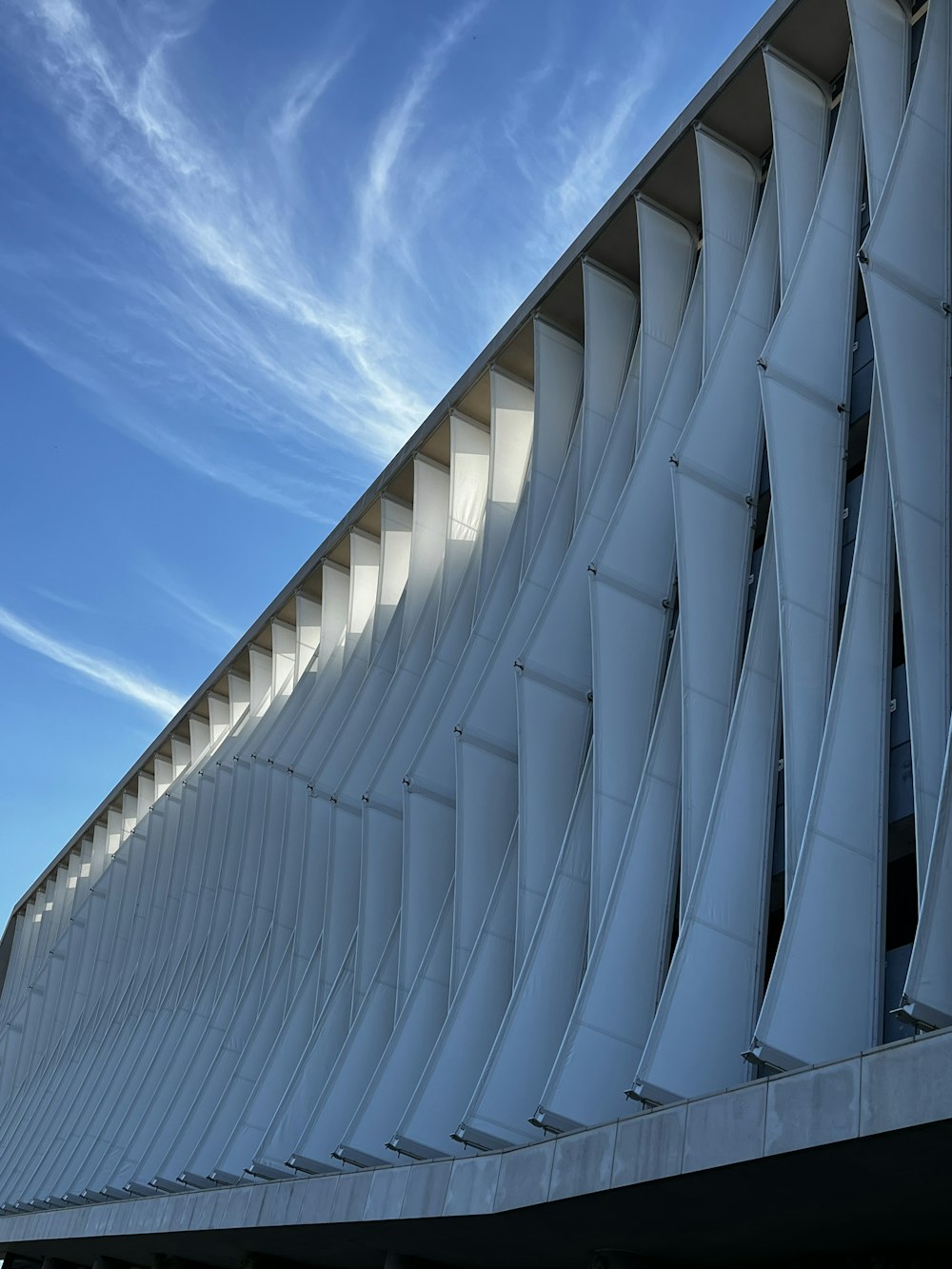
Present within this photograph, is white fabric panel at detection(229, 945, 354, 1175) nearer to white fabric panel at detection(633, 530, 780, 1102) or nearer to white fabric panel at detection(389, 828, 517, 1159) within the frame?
white fabric panel at detection(389, 828, 517, 1159)

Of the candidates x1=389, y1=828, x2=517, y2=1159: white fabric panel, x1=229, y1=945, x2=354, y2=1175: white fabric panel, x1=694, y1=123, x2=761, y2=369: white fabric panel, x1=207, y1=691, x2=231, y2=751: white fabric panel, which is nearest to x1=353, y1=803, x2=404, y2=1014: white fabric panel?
x1=229, y1=945, x2=354, y2=1175: white fabric panel

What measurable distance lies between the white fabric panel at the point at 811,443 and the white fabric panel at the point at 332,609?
52.9ft

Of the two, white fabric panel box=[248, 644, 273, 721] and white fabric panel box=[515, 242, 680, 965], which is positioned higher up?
white fabric panel box=[248, 644, 273, 721]

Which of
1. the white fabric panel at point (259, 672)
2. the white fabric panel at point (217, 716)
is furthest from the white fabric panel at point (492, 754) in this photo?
the white fabric panel at point (217, 716)

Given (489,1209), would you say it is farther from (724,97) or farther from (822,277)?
(724,97)

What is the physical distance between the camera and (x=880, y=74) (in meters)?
17.8

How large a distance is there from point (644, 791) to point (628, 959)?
80.4 inches

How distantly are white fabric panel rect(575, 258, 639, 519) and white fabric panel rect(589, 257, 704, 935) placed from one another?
83.8 inches

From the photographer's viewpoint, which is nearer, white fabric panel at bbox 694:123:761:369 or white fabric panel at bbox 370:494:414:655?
white fabric panel at bbox 694:123:761:369

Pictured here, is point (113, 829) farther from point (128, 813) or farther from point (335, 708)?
point (335, 708)

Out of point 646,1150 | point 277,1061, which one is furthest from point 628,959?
point 277,1061

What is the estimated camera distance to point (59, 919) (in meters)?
49.8

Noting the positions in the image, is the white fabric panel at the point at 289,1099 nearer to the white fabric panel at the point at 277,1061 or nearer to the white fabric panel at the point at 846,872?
the white fabric panel at the point at 277,1061

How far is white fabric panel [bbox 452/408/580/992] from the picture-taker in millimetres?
20219
